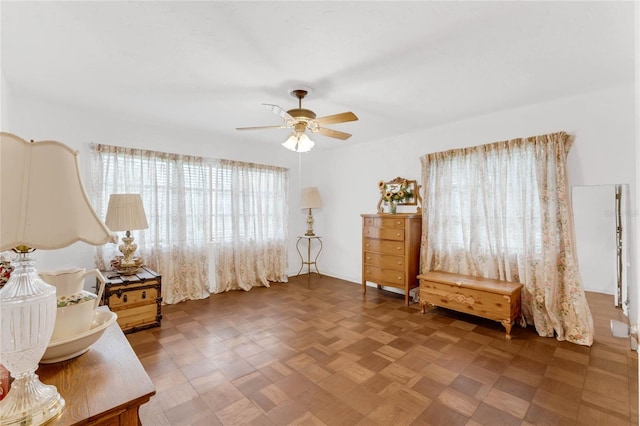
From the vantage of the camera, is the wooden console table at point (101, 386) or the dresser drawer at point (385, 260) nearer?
the wooden console table at point (101, 386)

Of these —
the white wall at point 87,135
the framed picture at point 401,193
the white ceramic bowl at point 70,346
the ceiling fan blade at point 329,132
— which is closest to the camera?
the white ceramic bowl at point 70,346

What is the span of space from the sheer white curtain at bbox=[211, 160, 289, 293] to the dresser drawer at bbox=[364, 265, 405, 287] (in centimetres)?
162

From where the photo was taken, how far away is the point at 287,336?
2.93m

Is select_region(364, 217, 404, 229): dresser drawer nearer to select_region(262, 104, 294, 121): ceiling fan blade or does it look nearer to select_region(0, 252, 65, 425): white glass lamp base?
select_region(262, 104, 294, 121): ceiling fan blade

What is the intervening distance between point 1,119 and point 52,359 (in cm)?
259

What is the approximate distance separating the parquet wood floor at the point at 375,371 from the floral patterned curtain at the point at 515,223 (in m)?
0.27

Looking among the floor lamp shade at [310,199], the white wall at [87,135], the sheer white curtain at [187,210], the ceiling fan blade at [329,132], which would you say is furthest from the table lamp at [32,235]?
the floor lamp shade at [310,199]

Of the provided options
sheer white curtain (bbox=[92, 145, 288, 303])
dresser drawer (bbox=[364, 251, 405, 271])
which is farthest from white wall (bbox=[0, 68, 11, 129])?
dresser drawer (bbox=[364, 251, 405, 271])

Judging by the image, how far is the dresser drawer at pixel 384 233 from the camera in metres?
3.95

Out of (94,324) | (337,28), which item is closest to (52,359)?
(94,324)

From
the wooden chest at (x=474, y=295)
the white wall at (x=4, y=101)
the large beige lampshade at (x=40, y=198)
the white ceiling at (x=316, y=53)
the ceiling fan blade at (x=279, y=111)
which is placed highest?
the white ceiling at (x=316, y=53)

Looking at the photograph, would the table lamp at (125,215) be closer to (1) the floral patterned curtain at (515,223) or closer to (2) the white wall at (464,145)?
(2) the white wall at (464,145)

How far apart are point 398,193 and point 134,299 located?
365 cm

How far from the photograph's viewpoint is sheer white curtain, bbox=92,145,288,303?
11.6 ft
